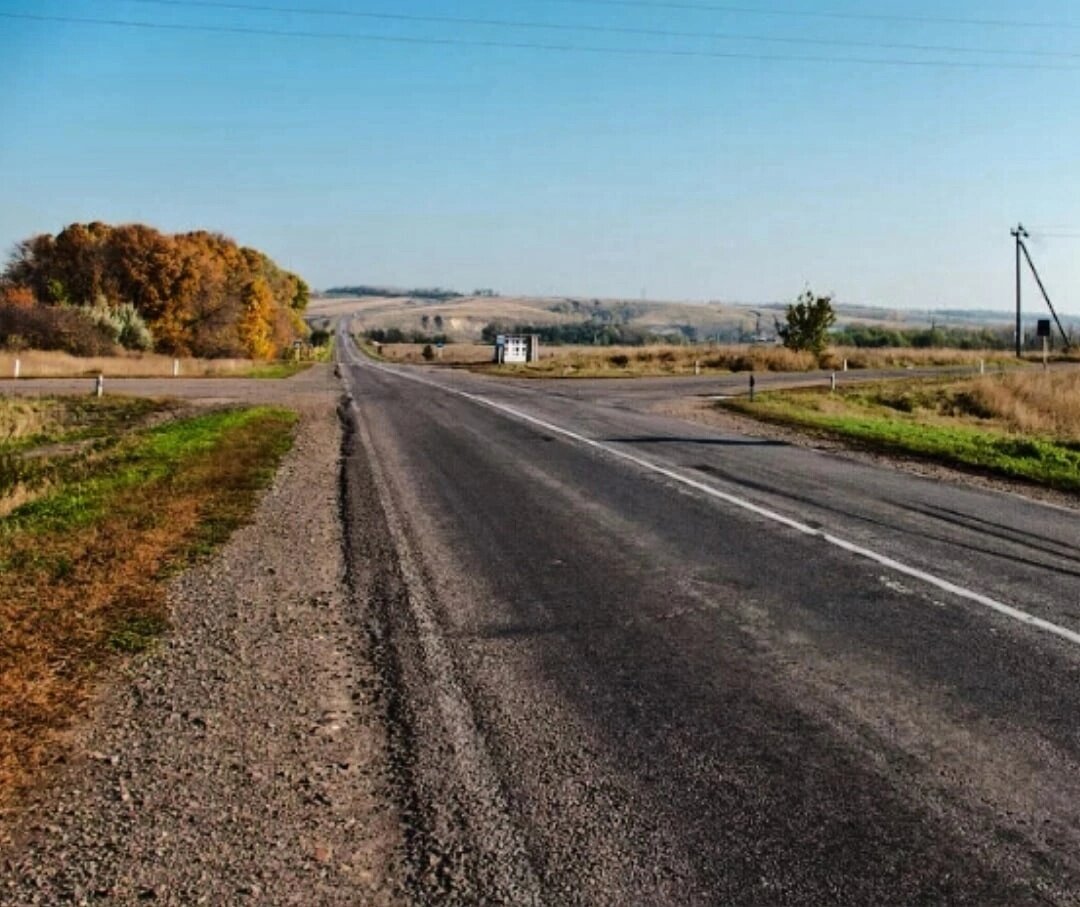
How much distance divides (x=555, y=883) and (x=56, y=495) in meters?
11.6

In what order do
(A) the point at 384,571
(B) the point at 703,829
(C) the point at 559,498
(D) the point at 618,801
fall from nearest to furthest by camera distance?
(B) the point at 703,829 → (D) the point at 618,801 → (A) the point at 384,571 → (C) the point at 559,498

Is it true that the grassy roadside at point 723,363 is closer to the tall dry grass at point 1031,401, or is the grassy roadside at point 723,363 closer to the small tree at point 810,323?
the small tree at point 810,323

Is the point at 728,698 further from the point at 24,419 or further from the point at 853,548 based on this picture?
the point at 24,419

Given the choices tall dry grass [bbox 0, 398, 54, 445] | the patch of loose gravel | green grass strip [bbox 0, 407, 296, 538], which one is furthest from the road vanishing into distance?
tall dry grass [bbox 0, 398, 54, 445]

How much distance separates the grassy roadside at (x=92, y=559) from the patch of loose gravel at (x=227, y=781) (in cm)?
22

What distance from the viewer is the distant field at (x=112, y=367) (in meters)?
45.5

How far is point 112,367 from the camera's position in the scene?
49906 millimetres

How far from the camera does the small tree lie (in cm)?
6538

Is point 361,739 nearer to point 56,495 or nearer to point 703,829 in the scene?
point 703,829

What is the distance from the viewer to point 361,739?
473 centimetres

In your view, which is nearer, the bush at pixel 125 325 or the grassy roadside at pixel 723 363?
the grassy roadside at pixel 723 363

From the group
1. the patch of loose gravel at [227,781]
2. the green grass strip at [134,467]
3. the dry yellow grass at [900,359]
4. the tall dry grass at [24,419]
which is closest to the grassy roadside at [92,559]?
the green grass strip at [134,467]

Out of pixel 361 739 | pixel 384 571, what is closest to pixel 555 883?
pixel 361 739

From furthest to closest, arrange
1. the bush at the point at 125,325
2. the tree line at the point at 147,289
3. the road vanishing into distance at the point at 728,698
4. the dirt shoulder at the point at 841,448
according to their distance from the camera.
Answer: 1. the tree line at the point at 147,289
2. the bush at the point at 125,325
3. the dirt shoulder at the point at 841,448
4. the road vanishing into distance at the point at 728,698
